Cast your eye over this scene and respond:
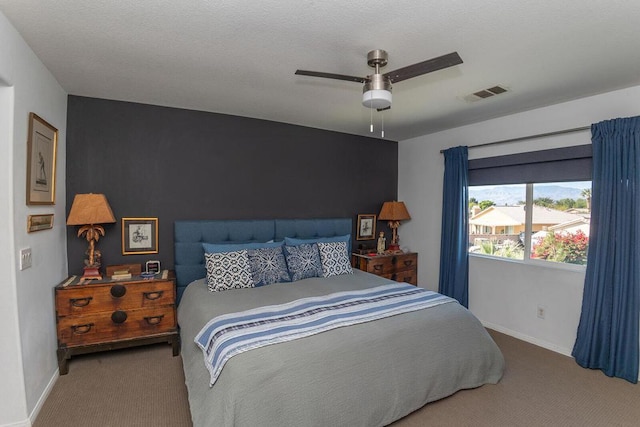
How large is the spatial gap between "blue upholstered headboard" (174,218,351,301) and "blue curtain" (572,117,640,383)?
2.86 meters

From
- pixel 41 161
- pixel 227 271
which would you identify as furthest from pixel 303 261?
pixel 41 161

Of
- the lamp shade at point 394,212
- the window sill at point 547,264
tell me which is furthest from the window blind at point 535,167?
the lamp shade at point 394,212

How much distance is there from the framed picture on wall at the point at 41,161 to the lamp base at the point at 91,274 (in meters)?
0.69

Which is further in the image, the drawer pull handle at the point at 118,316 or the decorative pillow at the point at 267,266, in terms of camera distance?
the decorative pillow at the point at 267,266

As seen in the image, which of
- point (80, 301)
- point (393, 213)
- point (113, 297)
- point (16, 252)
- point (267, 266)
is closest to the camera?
point (16, 252)

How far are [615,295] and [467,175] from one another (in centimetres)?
184

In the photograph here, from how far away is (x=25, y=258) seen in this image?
217 cm

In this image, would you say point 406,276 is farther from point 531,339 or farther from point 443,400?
point 443,400

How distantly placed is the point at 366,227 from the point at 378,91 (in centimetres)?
307

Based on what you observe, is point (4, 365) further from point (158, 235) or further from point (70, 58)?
point (70, 58)

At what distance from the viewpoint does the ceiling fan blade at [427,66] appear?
1671mm

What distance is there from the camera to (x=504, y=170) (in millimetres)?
3703

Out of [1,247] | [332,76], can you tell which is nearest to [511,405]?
[332,76]

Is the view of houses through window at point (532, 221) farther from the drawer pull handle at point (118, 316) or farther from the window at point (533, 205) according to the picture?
Result: the drawer pull handle at point (118, 316)
